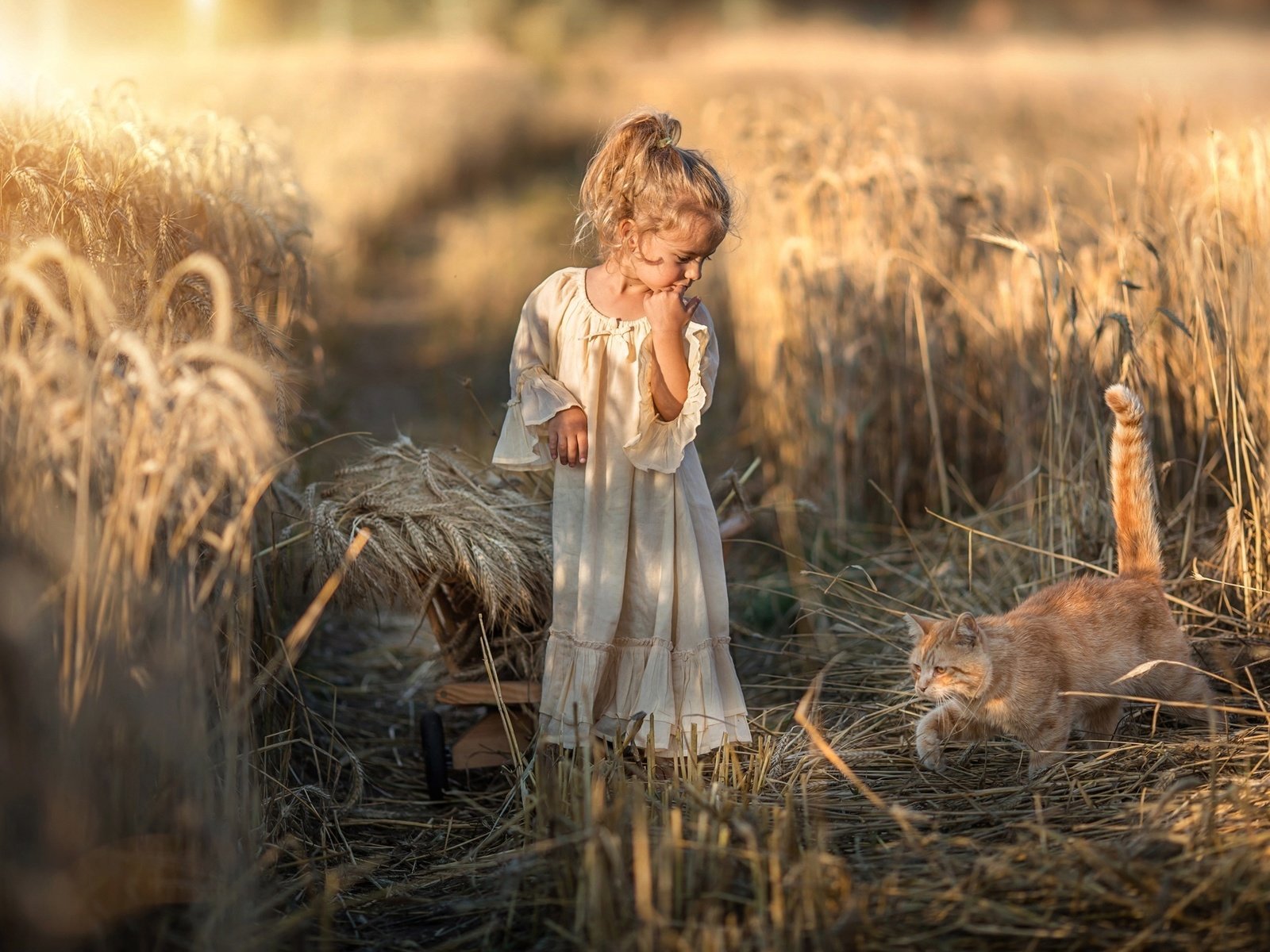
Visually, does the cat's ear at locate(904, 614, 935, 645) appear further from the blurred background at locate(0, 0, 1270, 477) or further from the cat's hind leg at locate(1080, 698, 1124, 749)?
the blurred background at locate(0, 0, 1270, 477)

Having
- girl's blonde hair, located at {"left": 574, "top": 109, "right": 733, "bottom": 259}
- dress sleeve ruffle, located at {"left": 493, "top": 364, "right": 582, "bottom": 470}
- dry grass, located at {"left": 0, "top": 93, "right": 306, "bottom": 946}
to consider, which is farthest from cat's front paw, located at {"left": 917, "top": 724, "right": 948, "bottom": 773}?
dry grass, located at {"left": 0, "top": 93, "right": 306, "bottom": 946}

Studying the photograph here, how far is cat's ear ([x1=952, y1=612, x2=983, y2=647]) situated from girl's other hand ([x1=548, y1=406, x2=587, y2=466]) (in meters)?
0.93

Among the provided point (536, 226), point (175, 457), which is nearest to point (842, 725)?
point (175, 457)

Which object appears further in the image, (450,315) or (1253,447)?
(450,315)

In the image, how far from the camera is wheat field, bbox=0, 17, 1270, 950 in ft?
5.68

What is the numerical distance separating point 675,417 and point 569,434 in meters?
0.25

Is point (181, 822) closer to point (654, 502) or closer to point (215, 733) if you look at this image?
point (215, 733)

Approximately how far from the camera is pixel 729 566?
→ 4.36 metres

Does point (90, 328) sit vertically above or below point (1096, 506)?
above

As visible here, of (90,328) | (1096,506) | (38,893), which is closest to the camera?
(38,893)

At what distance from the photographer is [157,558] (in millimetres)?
1986

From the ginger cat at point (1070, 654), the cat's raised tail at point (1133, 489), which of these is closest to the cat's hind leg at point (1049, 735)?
the ginger cat at point (1070, 654)

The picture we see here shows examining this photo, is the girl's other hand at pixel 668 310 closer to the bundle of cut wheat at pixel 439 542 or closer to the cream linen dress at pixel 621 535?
the cream linen dress at pixel 621 535

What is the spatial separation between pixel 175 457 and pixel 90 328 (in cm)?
75
